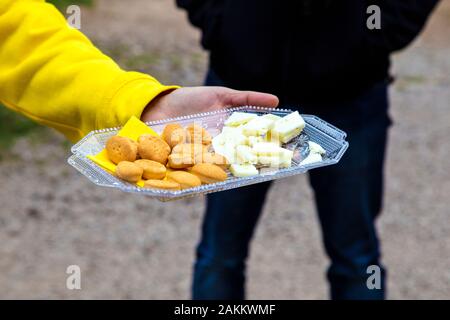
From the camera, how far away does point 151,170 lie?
105 centimetres

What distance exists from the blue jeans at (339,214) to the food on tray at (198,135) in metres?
0.64

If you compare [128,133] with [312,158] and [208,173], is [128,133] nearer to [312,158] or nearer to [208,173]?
[208,173]

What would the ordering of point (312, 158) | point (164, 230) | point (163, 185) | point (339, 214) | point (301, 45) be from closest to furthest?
point (163, 185) → point (312, 158) → point (301, 45) → point (339, 214) → point (164, 230)

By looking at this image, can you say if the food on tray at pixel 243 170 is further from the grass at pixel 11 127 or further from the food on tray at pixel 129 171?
the grass at pixel 11 127

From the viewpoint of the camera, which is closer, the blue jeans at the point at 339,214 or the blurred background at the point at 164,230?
the blue jeans at the point at 339,214

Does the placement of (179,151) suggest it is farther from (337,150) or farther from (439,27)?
(439,27)

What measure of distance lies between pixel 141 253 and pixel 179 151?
1.51 m

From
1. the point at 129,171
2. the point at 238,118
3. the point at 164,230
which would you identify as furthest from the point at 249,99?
the point at 164,230

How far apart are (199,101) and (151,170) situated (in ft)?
0.69

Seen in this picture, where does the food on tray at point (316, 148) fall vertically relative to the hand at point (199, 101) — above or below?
below

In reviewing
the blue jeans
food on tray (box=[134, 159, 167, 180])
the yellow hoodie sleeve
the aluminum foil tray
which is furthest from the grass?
food on tray (box=[134, 159, 167, 180])

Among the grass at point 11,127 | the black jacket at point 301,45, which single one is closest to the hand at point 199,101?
the black jacket at point 301,45

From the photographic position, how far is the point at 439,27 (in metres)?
5.05

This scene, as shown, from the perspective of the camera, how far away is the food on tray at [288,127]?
3.76 ft
